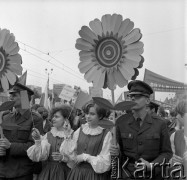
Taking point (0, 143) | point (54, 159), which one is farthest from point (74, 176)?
point (0, 143)

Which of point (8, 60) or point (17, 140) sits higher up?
point (8, 60)

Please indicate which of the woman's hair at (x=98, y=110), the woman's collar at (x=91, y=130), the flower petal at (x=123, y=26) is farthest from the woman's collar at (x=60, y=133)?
the flower petal at (x=123, y=26)

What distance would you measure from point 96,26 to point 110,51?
1.00ft

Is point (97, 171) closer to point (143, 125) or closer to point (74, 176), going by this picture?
point (74, 176)

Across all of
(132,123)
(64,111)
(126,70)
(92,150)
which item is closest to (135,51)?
(126,70)

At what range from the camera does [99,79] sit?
11.1 feet

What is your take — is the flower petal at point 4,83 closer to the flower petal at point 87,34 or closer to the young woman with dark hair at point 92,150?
the young woman with dark hair at point 92,150

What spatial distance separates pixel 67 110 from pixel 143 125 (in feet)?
4.17

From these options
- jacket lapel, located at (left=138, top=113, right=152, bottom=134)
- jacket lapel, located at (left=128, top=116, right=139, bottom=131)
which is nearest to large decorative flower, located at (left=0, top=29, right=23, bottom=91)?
jacket lapel, located at (left=128, top=116, right=139, bottom=131)

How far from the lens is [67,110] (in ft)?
13.7

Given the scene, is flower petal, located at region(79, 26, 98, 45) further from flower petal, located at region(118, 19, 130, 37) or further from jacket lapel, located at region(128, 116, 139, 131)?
jacket lapel, located at region(128, 116, 139, 131)

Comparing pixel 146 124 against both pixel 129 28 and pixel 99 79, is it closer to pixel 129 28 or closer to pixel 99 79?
pixel 99 79

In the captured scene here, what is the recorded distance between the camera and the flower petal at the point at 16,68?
12.8ft

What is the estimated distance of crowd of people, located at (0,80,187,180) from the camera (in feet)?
10.3
